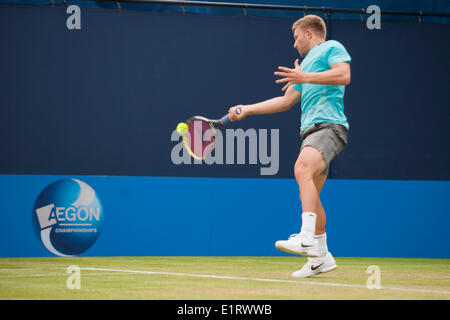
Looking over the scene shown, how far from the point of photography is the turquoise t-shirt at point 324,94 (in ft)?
14.8

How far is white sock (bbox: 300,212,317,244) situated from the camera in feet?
13.9

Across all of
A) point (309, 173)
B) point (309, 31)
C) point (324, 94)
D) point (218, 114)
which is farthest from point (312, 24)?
point (218, 114)

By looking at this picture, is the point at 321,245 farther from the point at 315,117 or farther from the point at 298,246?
the point at 315,117

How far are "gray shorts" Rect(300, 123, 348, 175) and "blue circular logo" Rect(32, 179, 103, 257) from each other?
348cm

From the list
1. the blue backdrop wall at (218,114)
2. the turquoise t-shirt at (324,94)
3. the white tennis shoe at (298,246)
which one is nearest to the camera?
the white tennis shoe at (298,246)

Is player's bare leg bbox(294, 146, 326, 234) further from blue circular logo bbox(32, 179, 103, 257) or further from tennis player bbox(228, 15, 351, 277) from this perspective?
blue circular logo bbox(32, 179, 103, 257)

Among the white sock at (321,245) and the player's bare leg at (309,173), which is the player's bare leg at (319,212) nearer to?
the white sock at (321,245)

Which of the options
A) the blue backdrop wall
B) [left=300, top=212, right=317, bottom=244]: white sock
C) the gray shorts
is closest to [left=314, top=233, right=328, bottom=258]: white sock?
[left=300, top=212, right=317, bottom=244]: white sock

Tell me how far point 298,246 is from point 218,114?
5490 mm

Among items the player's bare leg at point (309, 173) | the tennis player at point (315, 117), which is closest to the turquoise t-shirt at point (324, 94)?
the tennis player at point (315, 117)

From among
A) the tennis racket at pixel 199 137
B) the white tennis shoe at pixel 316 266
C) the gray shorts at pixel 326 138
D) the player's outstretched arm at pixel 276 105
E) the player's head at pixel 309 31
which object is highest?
the player's head at pixel 309 31

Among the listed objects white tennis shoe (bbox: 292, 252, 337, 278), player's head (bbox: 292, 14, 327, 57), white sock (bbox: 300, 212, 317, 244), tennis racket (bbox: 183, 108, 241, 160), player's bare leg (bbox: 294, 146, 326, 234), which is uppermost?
player's head (bbox: 292, 14, 327, 57)

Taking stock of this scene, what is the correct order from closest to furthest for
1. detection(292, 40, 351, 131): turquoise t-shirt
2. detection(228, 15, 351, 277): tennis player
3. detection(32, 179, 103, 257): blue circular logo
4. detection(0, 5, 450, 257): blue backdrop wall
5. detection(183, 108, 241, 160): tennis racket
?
1. detection(228, 15, 351, 277): tennis player
2. detection(292, 40, 351, 131): turquoise t-shirt
3. detection(183, 108, 241, 160): tennis racket
4. detection(32, 179, 103, 257): blue circular logo
5. detection(0, 5, 450, 257): blue backdrop wall

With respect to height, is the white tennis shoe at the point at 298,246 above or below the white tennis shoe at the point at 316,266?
above
